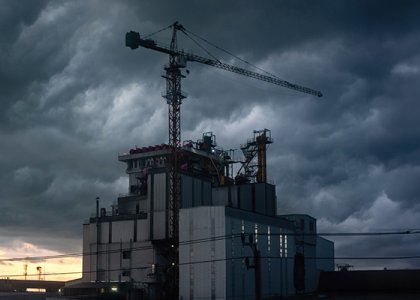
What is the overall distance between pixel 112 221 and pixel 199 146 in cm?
3950

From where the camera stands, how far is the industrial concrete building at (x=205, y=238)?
10175cm

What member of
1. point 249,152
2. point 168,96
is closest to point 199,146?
point 249,152

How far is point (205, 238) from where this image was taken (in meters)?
102

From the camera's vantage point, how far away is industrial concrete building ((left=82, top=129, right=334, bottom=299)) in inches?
4006

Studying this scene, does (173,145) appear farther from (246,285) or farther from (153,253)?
(246,285)

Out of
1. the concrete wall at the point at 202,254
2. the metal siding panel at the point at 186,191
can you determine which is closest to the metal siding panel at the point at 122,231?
the metal siding panel at the point at 186,191

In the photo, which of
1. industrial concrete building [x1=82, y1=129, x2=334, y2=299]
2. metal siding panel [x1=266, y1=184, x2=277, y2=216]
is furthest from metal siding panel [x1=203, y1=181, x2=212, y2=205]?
metal siding panel [x1=266, y1=184, x2=277, y2=216]

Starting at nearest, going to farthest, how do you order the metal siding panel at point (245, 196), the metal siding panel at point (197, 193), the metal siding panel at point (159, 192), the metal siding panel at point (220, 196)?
1. the metal siding panel at point (159, 192)
2. the metal siding panel at point (197, 193)
3. the metal siding panel at point (245, 196)
4. the metal siding panel at point (220, 196)

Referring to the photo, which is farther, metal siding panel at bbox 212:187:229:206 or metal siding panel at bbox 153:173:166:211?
metal siding panel at bbox 212:187:229:206

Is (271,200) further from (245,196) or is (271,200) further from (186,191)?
(186,191)

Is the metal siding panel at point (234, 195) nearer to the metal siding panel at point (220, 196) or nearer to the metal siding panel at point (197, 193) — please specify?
the metal siding panel at point (220, 196)

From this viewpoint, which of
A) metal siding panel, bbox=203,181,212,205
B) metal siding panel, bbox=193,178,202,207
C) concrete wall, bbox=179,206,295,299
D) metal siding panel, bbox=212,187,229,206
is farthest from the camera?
metal siding panel, bbox=212,187,229,206

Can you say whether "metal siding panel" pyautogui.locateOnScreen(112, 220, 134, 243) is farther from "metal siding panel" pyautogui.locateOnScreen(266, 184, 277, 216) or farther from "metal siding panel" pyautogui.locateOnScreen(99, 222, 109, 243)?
"metal siding panel" pyautogui.locateOnScreen(266, 184, 277, 216)

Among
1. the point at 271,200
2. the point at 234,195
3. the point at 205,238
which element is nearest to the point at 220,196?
the point at 234,195
